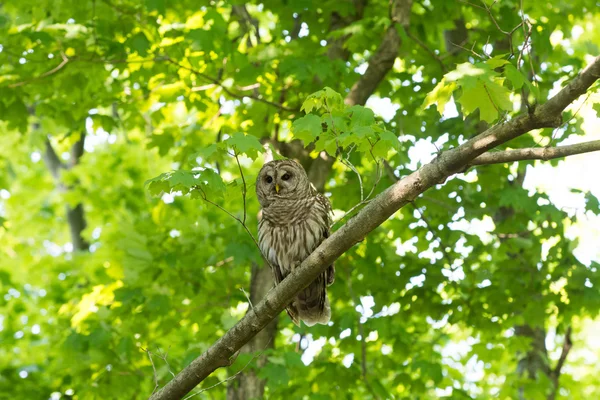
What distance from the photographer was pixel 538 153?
316 centimetres

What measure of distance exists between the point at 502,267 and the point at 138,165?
7.07m

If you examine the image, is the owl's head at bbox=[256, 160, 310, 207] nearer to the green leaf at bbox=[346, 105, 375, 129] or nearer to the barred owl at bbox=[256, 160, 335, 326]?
the barred owl at bbox=[256, 160, 335, 326]

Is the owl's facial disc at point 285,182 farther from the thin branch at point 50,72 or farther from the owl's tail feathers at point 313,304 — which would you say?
the thin branch at point 50,72

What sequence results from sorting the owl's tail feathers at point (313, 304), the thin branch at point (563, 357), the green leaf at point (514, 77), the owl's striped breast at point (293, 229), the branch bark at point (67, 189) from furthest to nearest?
1. the branch bark at point (67, 189)
2. the thin branch at point (563, 357)
3. the owl's tail feathers at point (313, 304)
4. the owl's striped breast at point (293, 229)
5. the green leaf at point (514, 77)

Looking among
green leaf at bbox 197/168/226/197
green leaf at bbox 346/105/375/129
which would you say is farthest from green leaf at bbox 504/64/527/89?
green leaf at bbox 197/168/226/197

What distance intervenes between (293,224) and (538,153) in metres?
2.42

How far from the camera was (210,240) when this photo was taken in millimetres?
7625

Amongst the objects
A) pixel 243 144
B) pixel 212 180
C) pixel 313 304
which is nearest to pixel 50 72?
pixel 313 304

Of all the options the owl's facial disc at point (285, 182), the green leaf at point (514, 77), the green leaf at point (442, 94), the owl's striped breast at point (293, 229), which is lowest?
the green leaf at point (514, 77)

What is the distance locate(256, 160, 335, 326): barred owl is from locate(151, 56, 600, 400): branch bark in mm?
1475

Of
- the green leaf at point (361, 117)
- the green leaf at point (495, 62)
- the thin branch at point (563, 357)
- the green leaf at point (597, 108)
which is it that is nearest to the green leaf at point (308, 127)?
the green leaf at point (361, 117)

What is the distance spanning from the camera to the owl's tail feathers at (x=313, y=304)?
5.56m

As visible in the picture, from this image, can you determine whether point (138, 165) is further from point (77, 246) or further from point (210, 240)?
point (210, 240)

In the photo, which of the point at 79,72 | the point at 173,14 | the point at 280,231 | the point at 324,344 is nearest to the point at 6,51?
the point at 79,72
